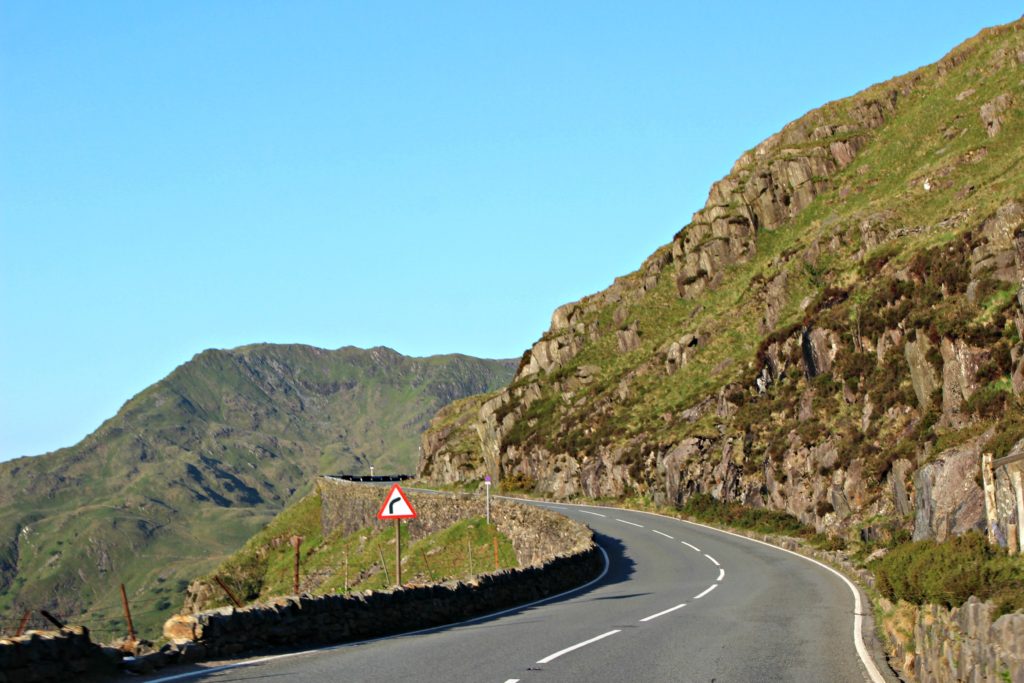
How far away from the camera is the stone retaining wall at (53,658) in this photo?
10.7 m

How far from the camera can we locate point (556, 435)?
246 ft

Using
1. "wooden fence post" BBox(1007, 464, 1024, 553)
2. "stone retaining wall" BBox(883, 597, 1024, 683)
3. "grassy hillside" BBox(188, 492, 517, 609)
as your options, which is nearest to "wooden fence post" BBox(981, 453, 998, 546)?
"wooden fence post" BBox(1007, 464, 1024, 553)

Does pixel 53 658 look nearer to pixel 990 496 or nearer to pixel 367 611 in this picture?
pixel 367 611

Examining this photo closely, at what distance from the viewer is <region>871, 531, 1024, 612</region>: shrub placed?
11547 mm

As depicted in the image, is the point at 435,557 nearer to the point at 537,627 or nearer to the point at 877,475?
the point at 877,475

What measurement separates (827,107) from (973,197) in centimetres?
5011

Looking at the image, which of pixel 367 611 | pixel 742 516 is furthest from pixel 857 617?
pixel 742 516

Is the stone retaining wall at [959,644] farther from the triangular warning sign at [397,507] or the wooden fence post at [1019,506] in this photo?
the triangular warning sign at [397,507]

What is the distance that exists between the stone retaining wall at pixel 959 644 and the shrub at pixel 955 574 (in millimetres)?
222

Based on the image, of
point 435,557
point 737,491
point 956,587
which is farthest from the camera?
point 435,557

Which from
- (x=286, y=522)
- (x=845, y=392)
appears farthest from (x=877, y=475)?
(x=286, y=522)

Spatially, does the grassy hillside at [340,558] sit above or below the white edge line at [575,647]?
below

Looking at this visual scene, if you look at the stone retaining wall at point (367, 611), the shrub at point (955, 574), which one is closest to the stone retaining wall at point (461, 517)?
the stone retaining wall at point (367, 611)

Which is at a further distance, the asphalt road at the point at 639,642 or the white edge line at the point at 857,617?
the white edge line at the point at 857,617
